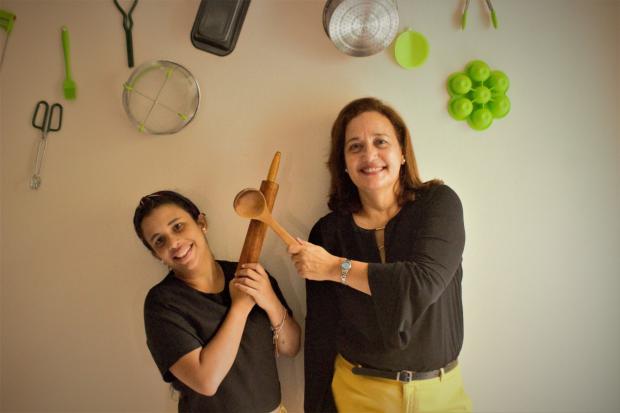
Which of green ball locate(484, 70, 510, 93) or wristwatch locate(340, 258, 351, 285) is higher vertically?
green ball locate(484, 70, 510, 93)

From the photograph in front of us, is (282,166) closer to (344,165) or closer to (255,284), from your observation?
(344,165)

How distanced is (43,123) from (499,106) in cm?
159

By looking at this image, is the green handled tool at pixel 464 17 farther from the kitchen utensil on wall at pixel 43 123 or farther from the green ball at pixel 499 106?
the kitchen utensil on wall at pixel 43 123

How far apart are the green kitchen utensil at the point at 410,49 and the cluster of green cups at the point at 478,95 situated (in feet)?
0.43

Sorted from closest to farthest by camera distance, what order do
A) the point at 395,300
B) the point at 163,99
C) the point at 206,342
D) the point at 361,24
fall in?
1. the point at 395,300
2. the point at 206,342
3. the point at 361,24
4. the point at 163,99

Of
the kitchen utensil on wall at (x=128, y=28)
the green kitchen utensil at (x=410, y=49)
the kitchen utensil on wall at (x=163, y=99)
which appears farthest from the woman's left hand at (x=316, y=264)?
the kitchen utensil on wall at (x=128, y=28)

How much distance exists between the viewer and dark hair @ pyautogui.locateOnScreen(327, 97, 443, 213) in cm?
115

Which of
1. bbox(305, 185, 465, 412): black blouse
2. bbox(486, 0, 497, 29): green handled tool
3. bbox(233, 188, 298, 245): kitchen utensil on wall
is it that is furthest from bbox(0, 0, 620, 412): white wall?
bbox(233, 188, 298, 245): kitchen utensil on wall

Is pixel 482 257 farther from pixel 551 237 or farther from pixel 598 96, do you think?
pixel 598 96

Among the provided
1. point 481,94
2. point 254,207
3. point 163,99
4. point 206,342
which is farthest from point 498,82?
point 206,342

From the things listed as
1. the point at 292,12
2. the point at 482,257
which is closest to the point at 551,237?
the point at 482,257

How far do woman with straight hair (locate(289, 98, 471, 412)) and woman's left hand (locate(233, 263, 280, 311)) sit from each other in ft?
0.43

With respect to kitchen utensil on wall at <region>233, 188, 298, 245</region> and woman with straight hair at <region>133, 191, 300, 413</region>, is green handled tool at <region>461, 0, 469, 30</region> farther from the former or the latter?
woman with straight hair at <region>133, 191, 300, 413</region>

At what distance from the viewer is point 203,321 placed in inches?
41.4
